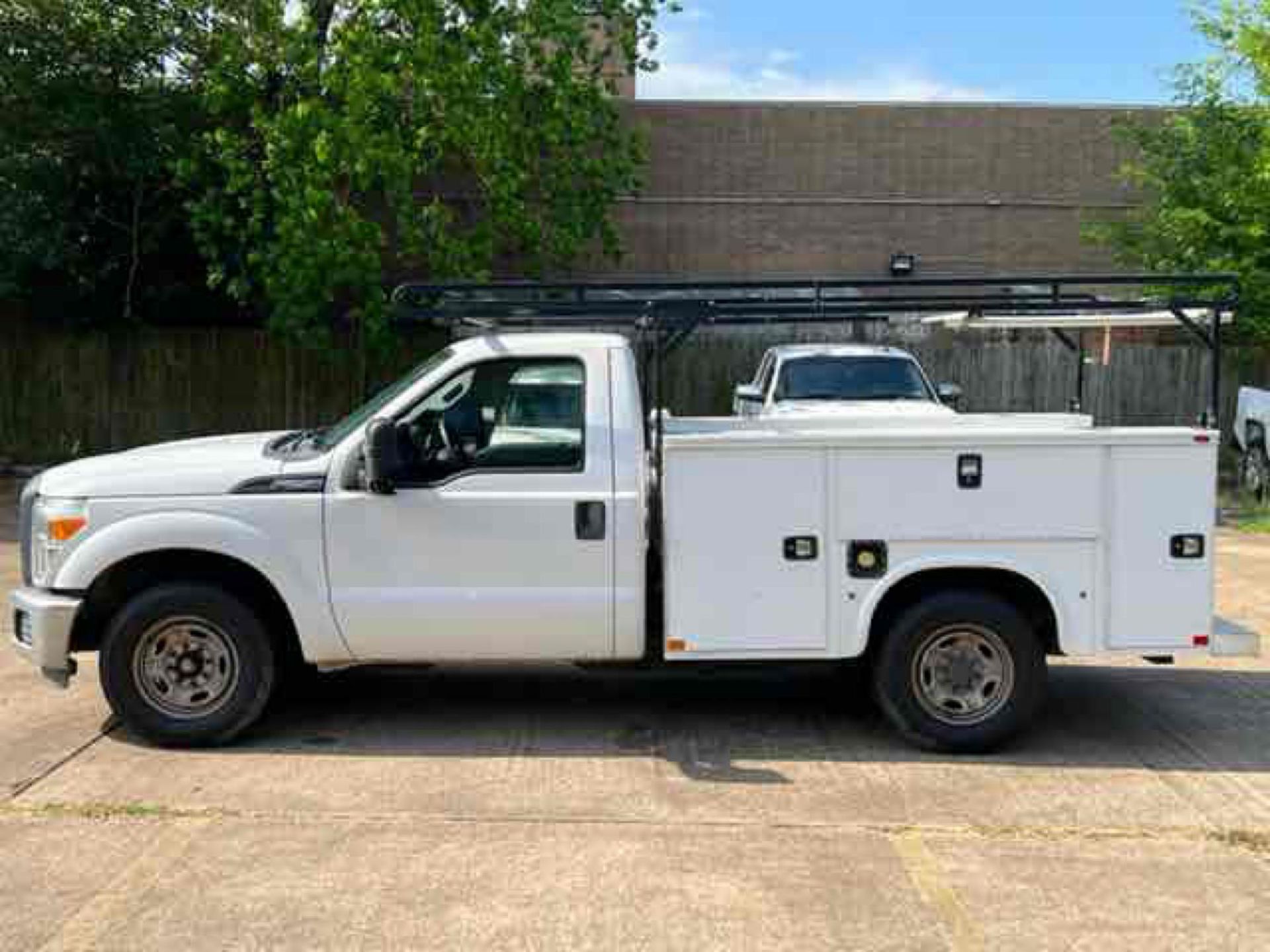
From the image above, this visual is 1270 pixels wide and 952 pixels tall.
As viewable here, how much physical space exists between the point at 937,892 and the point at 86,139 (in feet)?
51.7

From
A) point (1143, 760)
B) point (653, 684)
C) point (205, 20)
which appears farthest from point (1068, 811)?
point (205, 20)

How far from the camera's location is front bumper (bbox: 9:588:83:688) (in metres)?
6.48

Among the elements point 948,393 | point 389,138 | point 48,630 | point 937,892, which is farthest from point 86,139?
point 937,892

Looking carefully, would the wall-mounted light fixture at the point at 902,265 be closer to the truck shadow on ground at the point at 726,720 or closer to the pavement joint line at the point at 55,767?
Result: the truck shadow on ground at the point at 726,720

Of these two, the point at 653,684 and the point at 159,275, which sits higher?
the point at 159,275

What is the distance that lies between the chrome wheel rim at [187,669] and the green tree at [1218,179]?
14.4m

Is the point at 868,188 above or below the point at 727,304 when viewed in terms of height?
above

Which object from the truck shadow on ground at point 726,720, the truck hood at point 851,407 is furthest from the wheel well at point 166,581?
the truck hood at point 851,407

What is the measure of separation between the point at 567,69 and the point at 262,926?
1415 cm

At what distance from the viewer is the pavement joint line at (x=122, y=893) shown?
14.8ft

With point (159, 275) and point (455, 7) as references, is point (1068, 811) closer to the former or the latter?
point (455, 7)

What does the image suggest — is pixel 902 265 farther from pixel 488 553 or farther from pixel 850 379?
pixel 488 553

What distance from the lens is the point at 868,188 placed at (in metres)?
→ 22.3

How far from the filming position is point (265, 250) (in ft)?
55.8
